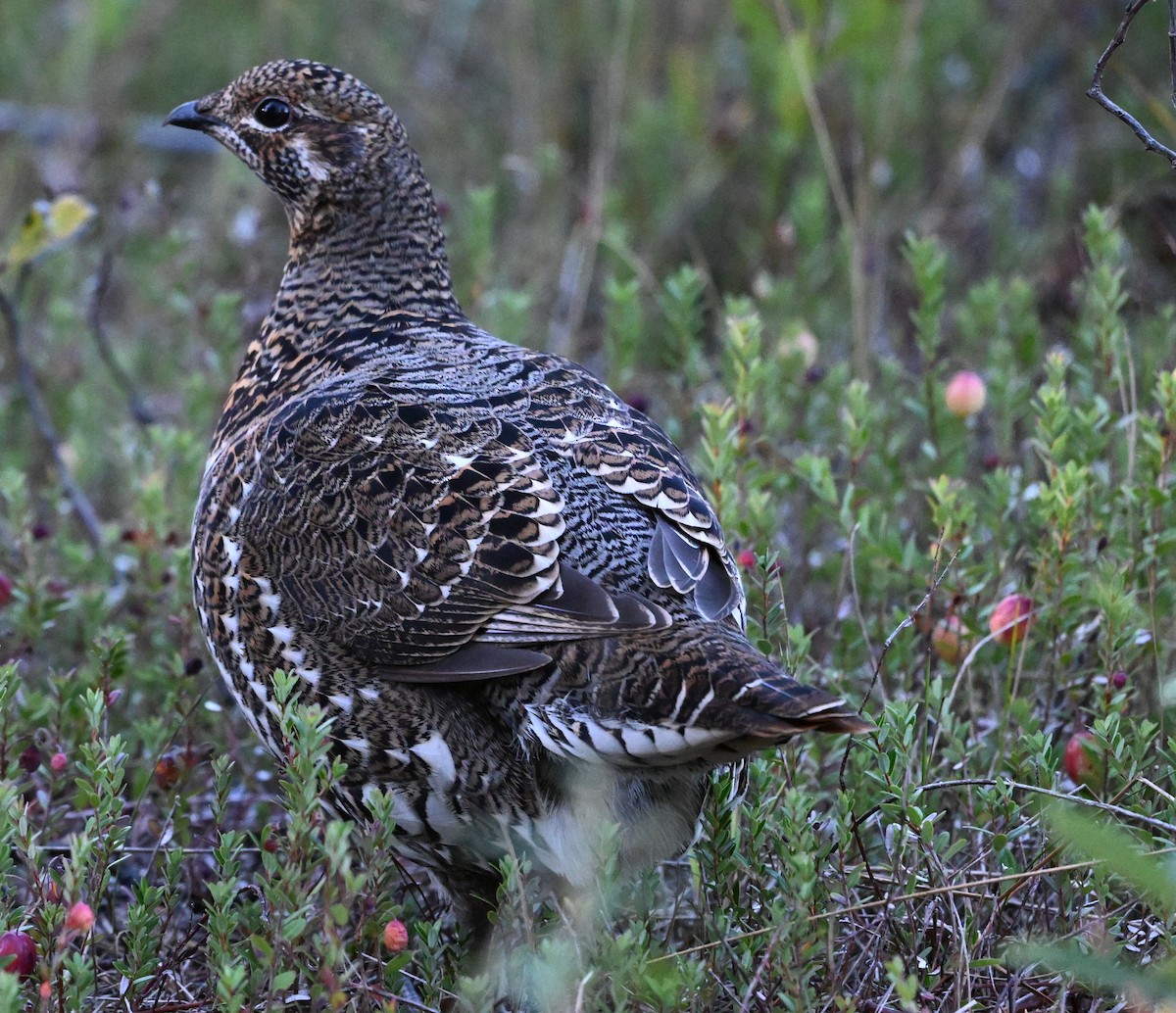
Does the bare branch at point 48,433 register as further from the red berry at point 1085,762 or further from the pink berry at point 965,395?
the red berry at point 1085,762

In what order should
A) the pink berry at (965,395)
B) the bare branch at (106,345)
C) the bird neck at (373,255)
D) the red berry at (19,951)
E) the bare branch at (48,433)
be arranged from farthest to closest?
the bare branch at (106,345) < the bare branch at (48,433) < the pink berry at (965,395) < the bird neck at (373,255) < the red berry at (19,951)

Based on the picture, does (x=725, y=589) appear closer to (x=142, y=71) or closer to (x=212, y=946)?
(x=212, y=946)

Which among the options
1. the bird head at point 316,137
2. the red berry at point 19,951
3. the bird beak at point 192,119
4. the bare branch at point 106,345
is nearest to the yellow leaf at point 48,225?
the bare branch at point 106,345

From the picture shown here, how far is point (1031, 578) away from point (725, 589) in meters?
1.39

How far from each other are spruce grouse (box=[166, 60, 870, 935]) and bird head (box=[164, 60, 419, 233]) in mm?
697

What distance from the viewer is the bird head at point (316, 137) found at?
4.18 metres

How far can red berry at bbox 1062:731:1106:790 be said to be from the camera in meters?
3.34

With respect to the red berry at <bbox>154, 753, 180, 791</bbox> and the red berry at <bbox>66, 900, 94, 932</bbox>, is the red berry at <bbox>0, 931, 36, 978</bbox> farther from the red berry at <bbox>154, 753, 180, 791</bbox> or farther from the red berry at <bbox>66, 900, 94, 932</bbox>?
the red berry at <bbox>154, 753, 180, 791</bbox>

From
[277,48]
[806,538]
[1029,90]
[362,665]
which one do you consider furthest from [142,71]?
[362,665]

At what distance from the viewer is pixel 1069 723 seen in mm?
3842

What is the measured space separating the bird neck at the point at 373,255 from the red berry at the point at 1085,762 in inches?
79.6

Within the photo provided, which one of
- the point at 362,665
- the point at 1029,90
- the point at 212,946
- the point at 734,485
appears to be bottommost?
the point at 212,946

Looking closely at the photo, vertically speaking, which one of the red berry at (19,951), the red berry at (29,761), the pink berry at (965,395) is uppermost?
the pink berry at (965,395)

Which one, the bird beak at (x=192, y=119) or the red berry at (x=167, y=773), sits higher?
the bird beak at (x=192, y=119)
